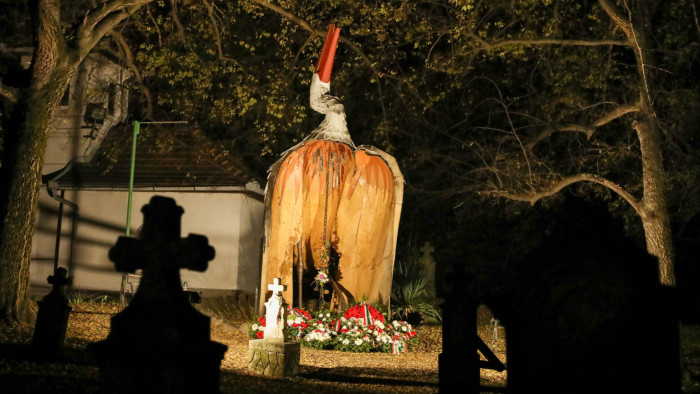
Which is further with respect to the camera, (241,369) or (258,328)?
(258,328)

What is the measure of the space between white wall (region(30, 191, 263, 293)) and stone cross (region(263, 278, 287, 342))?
11.0 meters

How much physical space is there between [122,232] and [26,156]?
403 inches

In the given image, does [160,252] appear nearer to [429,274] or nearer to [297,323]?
[297,323]

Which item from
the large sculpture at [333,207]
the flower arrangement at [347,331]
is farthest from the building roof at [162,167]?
the flower arrangement at [347,331]

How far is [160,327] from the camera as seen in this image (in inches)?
163

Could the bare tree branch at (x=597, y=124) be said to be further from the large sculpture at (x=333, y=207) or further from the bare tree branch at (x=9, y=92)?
the bare tree branch at (x=9, y=92)

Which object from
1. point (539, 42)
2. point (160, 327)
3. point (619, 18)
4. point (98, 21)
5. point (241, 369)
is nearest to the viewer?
point (160, 327)

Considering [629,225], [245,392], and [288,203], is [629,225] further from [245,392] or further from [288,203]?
[245,392]

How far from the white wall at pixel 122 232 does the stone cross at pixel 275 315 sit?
11.0 meters

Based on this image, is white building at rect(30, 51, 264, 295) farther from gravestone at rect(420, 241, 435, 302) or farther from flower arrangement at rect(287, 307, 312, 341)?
flower arrangement at rect(287, 307, 312, 341)

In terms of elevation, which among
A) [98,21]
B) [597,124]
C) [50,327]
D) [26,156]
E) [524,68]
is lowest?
[50,327]

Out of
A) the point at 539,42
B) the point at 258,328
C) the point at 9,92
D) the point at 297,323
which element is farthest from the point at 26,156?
the point at 539,42

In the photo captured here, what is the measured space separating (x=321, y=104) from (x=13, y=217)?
17.8 feet

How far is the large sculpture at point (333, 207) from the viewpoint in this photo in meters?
13.2
